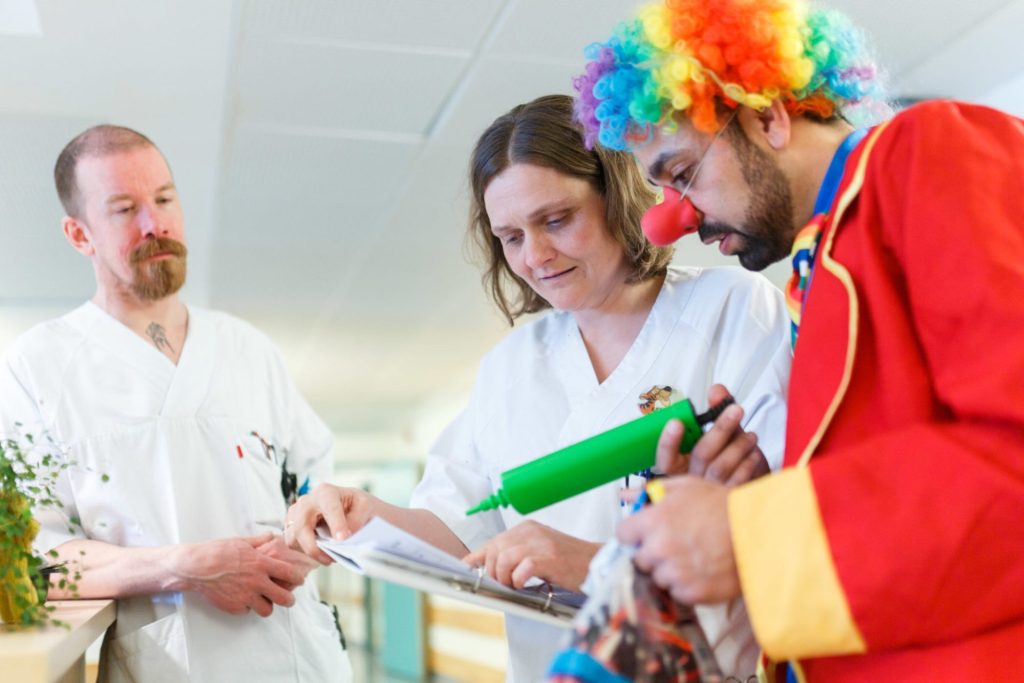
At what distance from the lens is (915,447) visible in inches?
32.6

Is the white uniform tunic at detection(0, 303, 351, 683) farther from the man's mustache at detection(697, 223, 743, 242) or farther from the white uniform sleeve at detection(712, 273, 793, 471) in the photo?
the man's mustache at detection(697, 223, 743, 242)

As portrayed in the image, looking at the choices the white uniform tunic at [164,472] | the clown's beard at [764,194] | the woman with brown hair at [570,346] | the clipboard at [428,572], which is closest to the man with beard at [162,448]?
the white uniform tunic at [164,472]

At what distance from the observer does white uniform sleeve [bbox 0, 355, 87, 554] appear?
1.91m

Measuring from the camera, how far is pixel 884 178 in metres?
0.96

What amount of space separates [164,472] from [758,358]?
125 cm

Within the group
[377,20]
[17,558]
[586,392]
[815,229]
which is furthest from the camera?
[377,20]

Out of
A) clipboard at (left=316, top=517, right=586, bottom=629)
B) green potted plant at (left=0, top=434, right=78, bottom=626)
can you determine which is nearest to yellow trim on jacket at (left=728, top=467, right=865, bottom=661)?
clipboard at (left=316, top=517, right=586, bottom=629)

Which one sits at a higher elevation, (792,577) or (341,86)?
(341,86)

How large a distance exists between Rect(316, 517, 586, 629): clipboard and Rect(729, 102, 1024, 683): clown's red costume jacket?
354mm

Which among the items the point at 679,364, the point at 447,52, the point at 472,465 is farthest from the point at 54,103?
the point at 679,364

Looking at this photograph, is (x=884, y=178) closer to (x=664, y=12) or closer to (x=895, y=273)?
(x=895, y=273)

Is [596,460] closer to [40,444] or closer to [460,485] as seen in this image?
[460,485]

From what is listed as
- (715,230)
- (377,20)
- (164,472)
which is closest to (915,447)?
(715,230)

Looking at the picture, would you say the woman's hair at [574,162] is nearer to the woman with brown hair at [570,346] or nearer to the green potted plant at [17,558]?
the woman with brown hair at [570,346]
